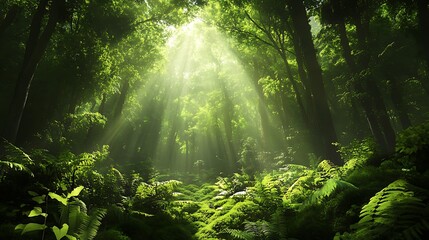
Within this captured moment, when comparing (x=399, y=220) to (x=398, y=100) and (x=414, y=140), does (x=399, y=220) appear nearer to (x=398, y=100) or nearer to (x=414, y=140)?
(x=414, y=140)

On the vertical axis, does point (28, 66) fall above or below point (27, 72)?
above

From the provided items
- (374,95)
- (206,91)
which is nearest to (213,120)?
(206,91)

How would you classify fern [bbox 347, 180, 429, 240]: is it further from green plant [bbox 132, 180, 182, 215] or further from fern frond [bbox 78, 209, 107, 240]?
green plant [bbox 132, 180, 182, 215]

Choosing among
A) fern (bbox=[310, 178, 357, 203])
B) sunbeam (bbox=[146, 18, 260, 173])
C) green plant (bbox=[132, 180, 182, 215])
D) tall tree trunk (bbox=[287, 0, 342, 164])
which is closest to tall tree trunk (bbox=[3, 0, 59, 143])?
green plant (bbox=[132, 180, 182, 215])

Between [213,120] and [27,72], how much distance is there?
25.9 m

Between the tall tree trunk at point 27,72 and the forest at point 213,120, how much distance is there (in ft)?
0.15

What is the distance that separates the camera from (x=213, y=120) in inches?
1390

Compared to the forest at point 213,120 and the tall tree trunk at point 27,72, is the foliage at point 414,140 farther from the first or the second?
the tall tree trunk at point 27,72

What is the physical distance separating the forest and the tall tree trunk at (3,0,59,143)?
0.15ft

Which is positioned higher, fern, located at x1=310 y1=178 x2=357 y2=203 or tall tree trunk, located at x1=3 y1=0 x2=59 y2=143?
tall tree trunk, located at x1=3 y1=0 x2=59 y2=143

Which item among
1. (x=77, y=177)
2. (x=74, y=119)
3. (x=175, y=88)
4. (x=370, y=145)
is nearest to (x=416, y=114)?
(x=175, y=88)

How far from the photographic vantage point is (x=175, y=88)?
39.8 m

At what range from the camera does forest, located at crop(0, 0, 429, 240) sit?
166 inches

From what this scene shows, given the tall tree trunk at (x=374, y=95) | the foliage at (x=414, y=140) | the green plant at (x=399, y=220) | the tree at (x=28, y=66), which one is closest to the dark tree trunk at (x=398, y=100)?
the tall tree trunk at (x=374, y=95)
